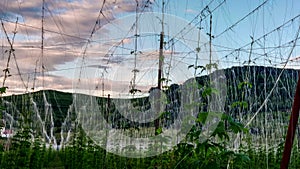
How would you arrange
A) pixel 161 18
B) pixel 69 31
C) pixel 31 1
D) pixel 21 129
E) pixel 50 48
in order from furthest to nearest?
pixel 50 48 < pixel 21 129 < pixel 69 31 < pixel 31 1 < pixel 161 18

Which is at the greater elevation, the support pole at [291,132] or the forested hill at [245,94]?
the forested hill at [245,94]

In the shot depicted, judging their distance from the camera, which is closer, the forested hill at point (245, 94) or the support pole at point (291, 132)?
the support pole at point (291, 132)

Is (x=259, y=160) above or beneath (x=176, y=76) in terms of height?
beneath

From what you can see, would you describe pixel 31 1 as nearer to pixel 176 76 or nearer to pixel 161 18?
pixel 161 18

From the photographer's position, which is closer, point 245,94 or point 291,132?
point 291,132

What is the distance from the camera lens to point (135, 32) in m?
4.50

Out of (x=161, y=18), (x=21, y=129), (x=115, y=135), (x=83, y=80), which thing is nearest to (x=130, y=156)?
(x=115, y=135)

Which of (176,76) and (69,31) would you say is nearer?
(176,76)

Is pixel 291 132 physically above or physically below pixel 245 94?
below

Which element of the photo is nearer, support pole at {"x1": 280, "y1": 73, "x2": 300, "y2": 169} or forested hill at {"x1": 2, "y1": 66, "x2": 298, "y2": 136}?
support pole at {"x1": 280, "y1": 73, "x2": 300, "y2": 169}

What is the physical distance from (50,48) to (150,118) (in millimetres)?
2221

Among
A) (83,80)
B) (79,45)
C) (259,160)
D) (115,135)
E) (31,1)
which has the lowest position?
(259,160)

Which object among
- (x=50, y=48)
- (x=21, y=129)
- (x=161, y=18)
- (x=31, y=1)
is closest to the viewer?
(x=161, y=18)

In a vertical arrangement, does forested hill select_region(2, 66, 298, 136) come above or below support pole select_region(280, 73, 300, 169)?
above
